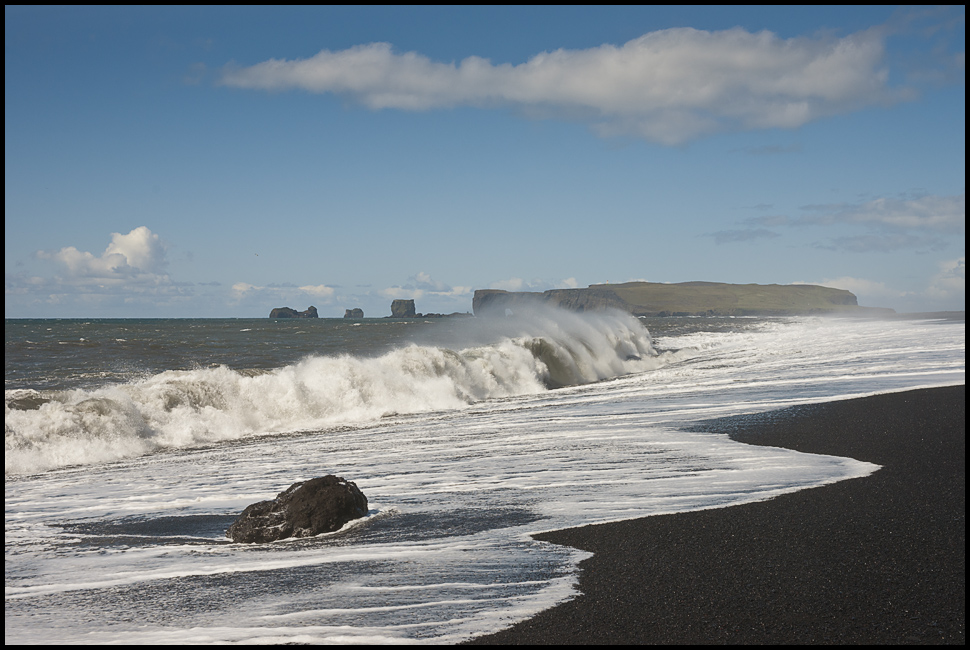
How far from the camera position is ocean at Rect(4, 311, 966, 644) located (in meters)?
4.41

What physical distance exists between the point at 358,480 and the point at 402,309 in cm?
15727

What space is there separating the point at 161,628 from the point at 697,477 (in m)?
5.53

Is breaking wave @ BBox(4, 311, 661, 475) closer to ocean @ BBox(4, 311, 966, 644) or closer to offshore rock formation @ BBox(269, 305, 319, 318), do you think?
ocean @ BBox(4, 311, 966, 644)

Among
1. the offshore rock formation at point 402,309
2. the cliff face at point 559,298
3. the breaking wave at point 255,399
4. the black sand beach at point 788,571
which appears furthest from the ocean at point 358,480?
the offshore rock formation at point 402,309

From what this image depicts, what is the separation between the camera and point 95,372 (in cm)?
2184

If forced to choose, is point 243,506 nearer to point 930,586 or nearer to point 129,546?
point 129,546

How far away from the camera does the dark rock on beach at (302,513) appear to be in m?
5.96

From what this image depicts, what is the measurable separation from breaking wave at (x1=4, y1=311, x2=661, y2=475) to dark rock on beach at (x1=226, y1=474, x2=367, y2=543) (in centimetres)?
671

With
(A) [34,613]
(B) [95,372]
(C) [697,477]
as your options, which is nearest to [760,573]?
(C) [697,477]

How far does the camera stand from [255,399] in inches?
605

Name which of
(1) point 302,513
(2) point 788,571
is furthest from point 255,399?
(2) point 788,571

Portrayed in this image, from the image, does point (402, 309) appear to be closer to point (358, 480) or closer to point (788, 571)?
point (358, 480)

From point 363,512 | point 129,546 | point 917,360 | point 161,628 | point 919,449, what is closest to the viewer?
point 161,628

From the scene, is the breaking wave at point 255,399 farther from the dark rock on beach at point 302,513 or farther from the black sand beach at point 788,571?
the black sand beach at point 788,571
